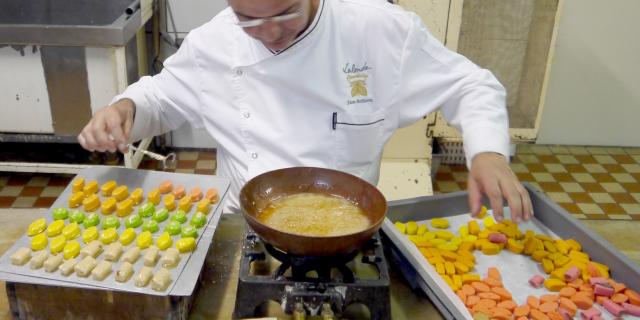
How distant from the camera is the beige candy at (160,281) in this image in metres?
1.17

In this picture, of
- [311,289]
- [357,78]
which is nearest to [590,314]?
[311,289]

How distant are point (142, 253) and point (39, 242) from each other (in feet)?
0.74

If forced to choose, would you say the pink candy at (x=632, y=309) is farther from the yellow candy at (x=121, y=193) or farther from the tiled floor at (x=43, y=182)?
the tiled floor at (x=43, y=182)

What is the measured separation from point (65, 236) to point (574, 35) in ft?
11.5

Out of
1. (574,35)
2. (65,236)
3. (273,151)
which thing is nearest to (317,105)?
(273,151)

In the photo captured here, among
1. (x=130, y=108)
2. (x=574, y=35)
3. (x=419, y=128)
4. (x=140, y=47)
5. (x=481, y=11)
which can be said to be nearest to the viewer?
(x=130, y=108)

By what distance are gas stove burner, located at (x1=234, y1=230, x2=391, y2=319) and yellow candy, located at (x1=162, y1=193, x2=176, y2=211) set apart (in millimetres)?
341

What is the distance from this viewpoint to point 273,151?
174cm

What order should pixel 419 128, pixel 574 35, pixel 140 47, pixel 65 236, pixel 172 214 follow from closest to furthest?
pixel 65 236
pixel 172 214
pixel 419 128
pixel 140 47
pixel 574 35

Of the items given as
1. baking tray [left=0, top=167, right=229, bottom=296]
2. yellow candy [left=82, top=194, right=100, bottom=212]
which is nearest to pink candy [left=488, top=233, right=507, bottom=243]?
baking tray [left=0, top=167, right=229, bottom=296]

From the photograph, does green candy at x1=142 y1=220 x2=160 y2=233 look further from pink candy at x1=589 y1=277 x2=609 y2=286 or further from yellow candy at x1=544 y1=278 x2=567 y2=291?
pink candy at x1=589 y1=277 x2=609 y2=286

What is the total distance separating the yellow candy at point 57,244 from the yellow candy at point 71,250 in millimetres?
12

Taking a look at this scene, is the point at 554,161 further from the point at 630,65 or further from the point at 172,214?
the point at 172,214

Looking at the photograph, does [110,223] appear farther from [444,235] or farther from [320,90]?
[444,235]
